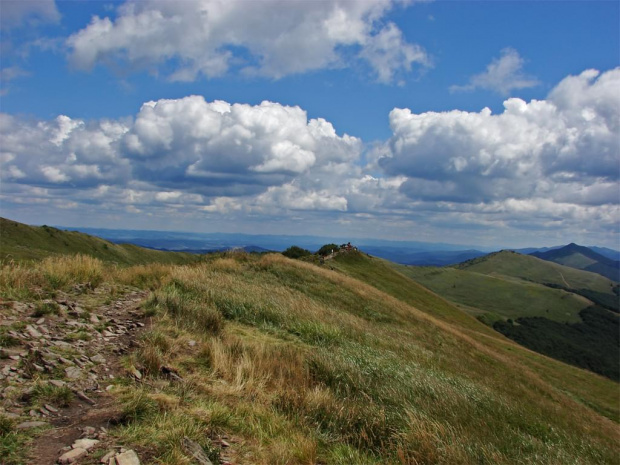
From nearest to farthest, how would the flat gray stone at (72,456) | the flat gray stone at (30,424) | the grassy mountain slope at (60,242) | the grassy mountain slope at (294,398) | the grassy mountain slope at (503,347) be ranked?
the flat gray stone at (72,456) → the flat gray stone at (30,424) → the grassy mountain slope at (294,398) → the grassy mountain slope at (503,347) → the grassy mountain slope at (60,242)

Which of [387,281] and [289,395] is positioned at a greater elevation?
[289,395]

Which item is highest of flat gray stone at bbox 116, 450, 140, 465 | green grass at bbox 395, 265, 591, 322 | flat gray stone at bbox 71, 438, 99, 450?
flat gray stone at bbox 71, 438, 99, 450

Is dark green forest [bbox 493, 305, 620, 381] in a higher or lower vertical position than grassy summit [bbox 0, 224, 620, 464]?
lower

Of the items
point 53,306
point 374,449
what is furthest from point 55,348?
point 374,449

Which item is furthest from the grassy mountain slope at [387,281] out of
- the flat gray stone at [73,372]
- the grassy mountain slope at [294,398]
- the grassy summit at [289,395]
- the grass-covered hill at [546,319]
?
the grass-covered hill at [546,319]

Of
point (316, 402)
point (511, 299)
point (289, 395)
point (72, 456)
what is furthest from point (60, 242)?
point (511, 299)

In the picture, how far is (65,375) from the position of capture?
583 centimetres

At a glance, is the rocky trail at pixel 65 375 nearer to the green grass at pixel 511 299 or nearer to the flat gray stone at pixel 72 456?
the flat gray stone at pixel 72 456

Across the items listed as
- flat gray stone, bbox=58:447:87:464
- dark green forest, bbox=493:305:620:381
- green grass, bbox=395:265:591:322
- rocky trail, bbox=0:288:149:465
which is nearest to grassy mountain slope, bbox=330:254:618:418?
rocky trail, bbox=0:288:149:465

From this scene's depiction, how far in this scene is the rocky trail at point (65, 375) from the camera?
4215 mm

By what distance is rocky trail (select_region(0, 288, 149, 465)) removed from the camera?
4.21 m

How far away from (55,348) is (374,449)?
5496 millimetres

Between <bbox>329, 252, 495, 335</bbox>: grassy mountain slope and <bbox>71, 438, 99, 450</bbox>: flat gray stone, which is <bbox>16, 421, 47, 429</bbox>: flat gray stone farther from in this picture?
<bbox>329, 252, 495, 335</bbox>: grassy mountain slope

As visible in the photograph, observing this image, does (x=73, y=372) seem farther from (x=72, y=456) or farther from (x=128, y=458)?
(x=128, y=458)
